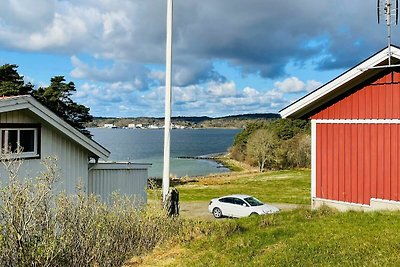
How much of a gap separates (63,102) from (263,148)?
3251 centimetres

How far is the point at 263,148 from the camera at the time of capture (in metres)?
67.5

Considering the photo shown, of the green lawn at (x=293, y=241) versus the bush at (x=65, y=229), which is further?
the green lawn at (x=293, y=241)

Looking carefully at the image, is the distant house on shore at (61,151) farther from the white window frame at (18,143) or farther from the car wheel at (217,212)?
the car wheel at (217,212)

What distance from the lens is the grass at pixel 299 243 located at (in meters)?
8.27

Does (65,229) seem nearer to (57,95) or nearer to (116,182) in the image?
(116,182)

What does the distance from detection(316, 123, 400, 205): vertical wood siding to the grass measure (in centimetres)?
138

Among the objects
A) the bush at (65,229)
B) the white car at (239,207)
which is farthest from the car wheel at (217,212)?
the bush at (65,229)

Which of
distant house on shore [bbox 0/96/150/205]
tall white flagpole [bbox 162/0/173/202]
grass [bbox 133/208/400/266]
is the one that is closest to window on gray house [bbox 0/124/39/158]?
distant house on shore [bbox 0/96/150/205]

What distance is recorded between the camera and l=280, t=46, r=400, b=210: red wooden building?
504 inches

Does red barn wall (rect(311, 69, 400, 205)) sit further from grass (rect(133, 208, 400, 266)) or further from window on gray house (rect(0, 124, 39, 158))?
window on gray house (rect(0, 124, 39, 158))

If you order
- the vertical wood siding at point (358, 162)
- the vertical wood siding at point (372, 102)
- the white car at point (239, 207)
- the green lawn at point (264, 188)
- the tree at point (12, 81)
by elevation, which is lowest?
the green lawn at point (264, 188)

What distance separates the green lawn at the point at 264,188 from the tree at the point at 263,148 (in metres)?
9.98

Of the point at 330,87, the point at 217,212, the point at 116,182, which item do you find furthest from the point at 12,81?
the point at 330,87

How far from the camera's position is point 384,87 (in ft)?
42.6
